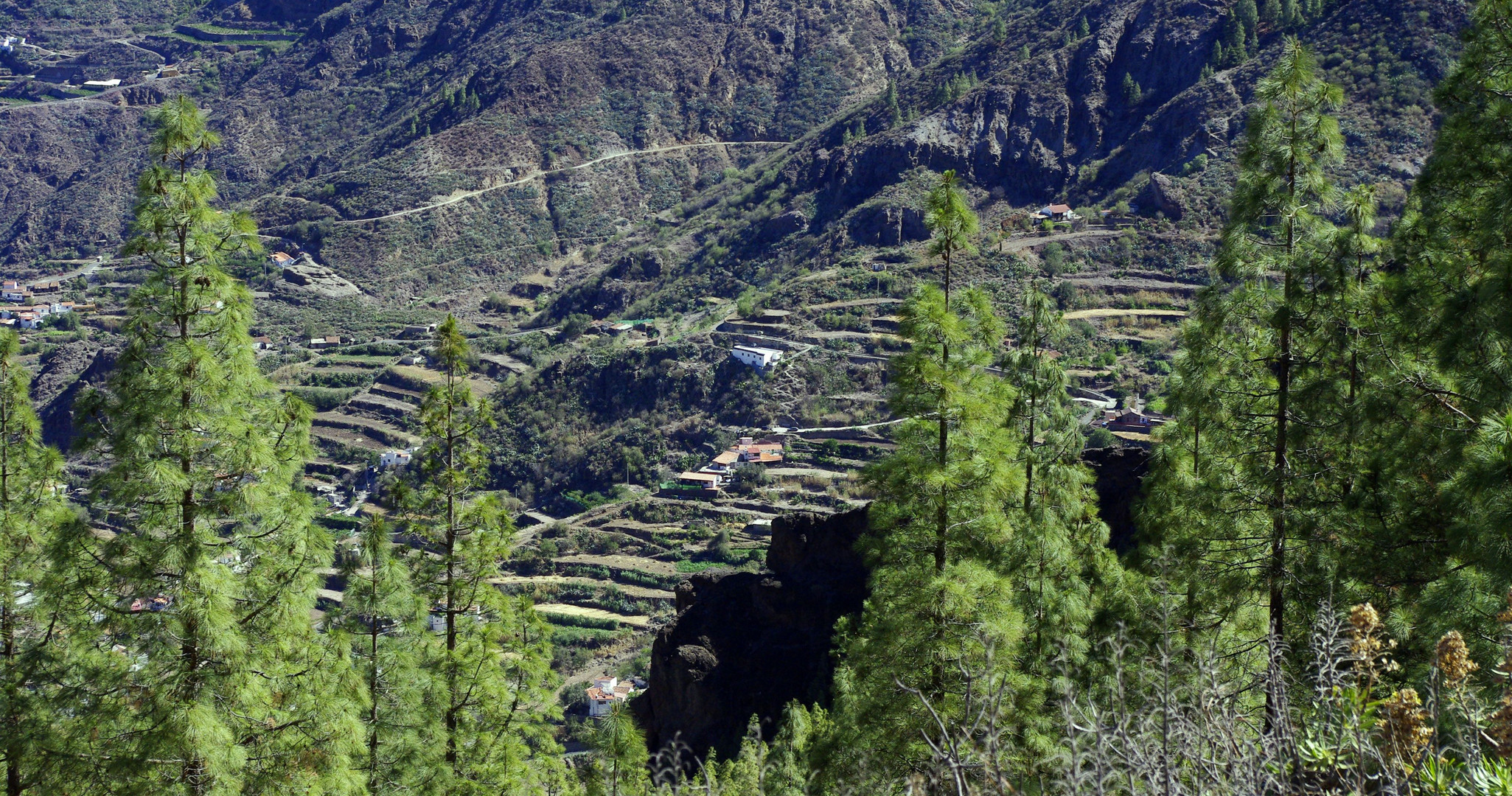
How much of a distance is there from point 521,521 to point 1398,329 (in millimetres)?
49924

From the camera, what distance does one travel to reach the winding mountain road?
111 meters

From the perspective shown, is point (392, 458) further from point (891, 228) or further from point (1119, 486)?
point (1119, 486)

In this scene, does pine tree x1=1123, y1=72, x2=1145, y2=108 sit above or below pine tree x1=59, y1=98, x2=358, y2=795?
above

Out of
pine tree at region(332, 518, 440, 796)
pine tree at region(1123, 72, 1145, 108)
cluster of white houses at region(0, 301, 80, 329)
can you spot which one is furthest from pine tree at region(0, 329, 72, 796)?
cluster of white houses at region(0, 301, 80, 329)

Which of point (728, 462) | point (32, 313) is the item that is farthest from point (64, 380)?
point (728, 462)

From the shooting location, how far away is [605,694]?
122 feet

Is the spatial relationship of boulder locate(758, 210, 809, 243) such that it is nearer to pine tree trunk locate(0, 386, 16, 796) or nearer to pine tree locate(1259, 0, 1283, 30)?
pine tree locate(1259, 0, 1283, 30)

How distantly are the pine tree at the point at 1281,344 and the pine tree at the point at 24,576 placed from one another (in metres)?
11.0

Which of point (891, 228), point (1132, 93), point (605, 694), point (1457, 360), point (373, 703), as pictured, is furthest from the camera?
point (1132, 93)

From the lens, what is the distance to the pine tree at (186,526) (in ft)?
35.0

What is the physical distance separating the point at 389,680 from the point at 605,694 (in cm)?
2296

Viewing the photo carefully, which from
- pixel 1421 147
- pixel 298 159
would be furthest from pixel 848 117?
pixel 298 159

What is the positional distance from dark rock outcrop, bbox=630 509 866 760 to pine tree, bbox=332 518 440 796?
13.6 meters

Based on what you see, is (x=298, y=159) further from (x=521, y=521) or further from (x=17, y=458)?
(x=17, y=458)
